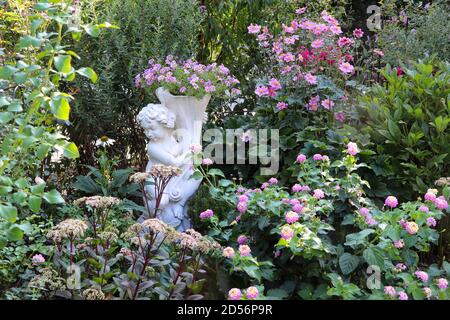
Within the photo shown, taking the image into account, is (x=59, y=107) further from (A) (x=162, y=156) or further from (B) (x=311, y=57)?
(B) (x=311, y=57)

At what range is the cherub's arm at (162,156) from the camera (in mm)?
3826

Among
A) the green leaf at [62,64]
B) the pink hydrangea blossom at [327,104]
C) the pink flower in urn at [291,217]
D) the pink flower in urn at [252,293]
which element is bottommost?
the pink flower in urn at [252,293]

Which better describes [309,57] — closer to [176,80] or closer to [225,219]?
A: [176,80]

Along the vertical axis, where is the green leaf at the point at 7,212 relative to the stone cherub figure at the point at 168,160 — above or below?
below

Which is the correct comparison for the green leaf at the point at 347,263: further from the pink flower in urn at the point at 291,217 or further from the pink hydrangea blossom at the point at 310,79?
the pink hydrangea blossom at the point at 310,79

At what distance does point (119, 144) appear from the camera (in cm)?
487

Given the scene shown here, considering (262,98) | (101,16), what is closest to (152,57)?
(101,16)

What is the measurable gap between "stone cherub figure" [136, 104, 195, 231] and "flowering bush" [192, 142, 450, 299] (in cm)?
58

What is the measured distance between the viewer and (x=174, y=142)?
12.9 ft

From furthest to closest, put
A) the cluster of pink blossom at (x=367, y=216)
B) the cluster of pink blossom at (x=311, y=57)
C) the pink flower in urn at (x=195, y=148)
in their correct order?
the cluster of pink blossom at (x=311, y=57), the pink flower in urn at (x=195, y=148), the cluster of pink blossom at (x=367, y=216)

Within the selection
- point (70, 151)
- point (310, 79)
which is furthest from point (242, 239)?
point (310, 79)

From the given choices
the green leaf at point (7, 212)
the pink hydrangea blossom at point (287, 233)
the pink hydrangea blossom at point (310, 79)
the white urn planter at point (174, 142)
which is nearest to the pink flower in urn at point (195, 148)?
the white urn planter at point (174, 142)
